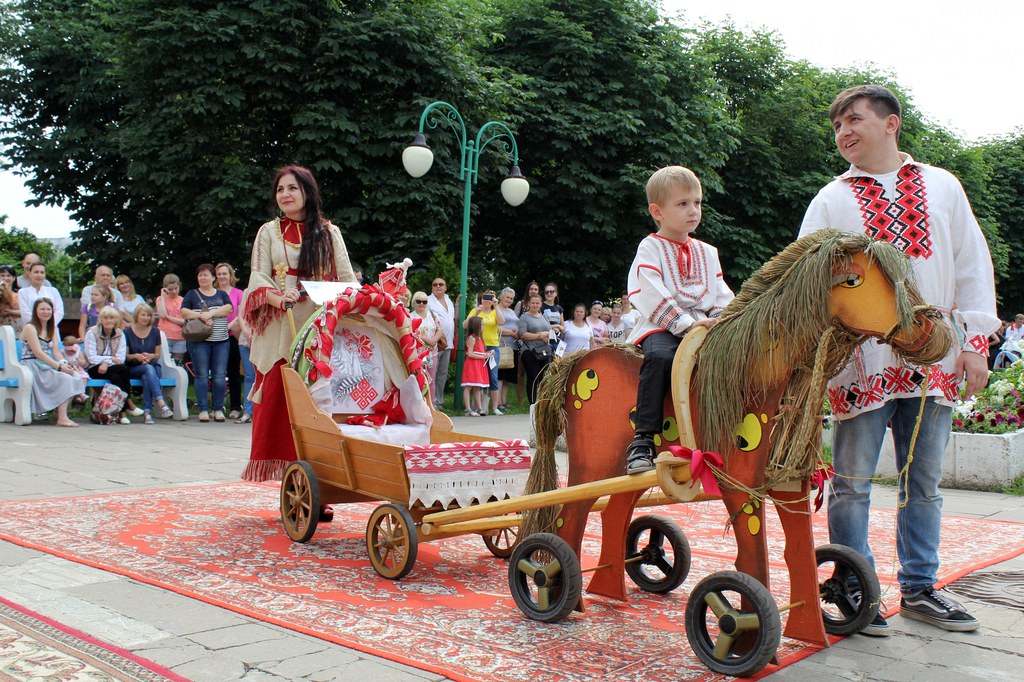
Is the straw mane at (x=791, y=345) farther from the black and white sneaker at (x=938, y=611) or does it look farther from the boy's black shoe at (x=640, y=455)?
the black and white sneaker at (x=938, y=611)

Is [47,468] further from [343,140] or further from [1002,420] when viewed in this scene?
[343,140]

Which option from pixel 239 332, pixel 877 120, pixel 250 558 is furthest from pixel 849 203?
pixel 239 332

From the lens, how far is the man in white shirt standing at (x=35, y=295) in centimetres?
1264

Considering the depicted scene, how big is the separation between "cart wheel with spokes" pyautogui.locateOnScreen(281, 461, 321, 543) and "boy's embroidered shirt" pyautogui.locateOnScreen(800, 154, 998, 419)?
3018 millimetres

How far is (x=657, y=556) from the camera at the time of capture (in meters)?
4.92

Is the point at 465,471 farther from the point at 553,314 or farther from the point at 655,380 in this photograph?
the point at 553,314

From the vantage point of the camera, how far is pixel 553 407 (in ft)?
15.1

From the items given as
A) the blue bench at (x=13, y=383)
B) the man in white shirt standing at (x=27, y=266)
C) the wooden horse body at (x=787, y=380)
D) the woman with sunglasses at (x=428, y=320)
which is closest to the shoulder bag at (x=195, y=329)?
the blue bench at (x=13, y=383)

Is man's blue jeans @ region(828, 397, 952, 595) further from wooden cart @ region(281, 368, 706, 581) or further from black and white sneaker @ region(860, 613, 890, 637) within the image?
wooden cart @ region(281, 368, 706, 581)

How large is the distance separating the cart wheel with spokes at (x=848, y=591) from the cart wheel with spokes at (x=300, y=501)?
2.91 m

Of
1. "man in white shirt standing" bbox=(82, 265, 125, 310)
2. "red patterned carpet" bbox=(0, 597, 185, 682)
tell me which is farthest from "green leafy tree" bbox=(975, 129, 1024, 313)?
"red patterned carpet" bbox=(0, 597, 185, 682)

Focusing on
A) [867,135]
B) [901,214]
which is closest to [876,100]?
[867,135]

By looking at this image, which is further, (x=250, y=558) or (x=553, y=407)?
(x=250, y=558)

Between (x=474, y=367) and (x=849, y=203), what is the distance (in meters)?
11.3
